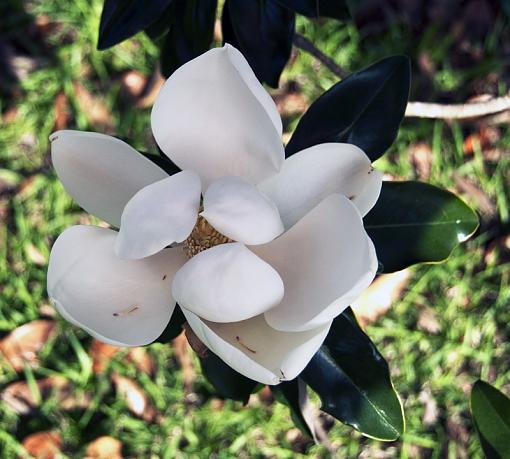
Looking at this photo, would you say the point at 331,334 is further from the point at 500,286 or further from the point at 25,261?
the point at 25,261

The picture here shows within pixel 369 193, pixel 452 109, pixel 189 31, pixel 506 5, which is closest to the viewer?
pixel 369 193

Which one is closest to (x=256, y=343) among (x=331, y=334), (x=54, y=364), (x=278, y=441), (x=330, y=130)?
(x=331, y=334)

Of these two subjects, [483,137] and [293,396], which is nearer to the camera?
[293,396]

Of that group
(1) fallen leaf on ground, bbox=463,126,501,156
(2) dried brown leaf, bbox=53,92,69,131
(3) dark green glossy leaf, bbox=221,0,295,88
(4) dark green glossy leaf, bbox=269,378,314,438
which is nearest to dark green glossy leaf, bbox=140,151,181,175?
(3) dark green glossy leaf, bbox=221,0,295,88

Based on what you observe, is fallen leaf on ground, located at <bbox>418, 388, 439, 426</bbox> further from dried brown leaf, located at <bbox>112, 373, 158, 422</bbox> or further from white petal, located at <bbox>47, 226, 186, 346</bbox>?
white petal, located at <bbox>47, 226, 186, 346</bbox>

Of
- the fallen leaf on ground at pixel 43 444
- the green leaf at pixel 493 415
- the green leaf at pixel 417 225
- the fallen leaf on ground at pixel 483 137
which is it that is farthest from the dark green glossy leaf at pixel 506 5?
the fallen leaf on ground at pixel 43 444

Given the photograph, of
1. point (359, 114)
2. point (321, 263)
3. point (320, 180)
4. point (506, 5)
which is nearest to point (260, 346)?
point (321, 263)

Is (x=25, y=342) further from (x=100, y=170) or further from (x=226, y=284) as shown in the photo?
(x=226, y=284)
